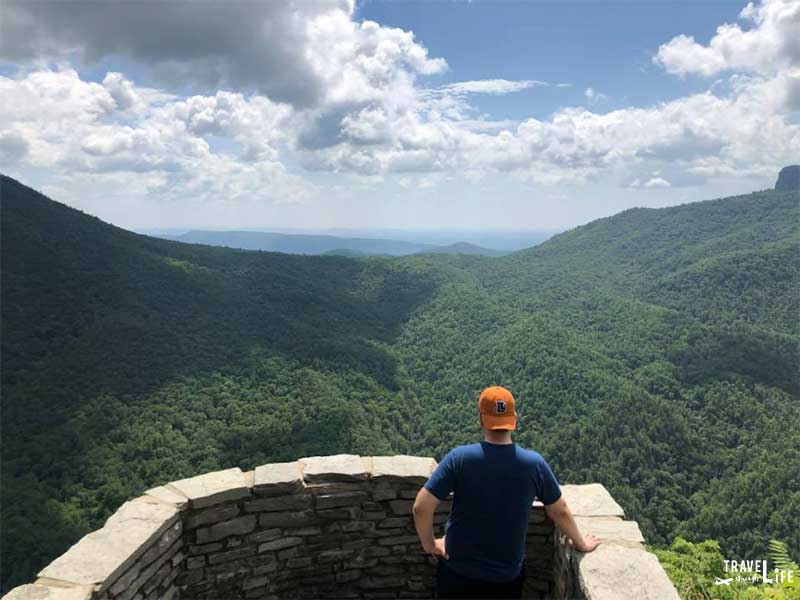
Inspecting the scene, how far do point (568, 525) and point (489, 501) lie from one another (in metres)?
0.88

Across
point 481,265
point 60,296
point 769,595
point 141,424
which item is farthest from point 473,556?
point 481,265

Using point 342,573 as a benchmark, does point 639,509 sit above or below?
below

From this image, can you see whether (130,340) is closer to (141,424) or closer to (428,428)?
A: (141,424)

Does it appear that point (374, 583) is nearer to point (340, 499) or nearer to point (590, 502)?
point (340, 499)

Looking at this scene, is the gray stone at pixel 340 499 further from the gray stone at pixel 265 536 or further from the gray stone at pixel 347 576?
the gray stone at pixel 347 576

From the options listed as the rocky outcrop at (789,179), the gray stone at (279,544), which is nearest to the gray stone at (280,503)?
the gray stone at (279,544)

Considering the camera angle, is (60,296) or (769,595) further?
(60,296)

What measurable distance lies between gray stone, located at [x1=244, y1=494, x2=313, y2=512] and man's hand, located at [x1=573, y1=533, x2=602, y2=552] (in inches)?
107

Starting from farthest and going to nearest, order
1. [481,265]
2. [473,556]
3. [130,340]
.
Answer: [481,265] → [130,340] → [473,556]

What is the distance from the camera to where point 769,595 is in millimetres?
5332

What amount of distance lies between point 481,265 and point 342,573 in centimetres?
11642

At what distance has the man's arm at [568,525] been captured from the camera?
11.4ft

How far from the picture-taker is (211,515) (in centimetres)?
492

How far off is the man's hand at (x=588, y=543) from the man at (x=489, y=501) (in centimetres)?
76
